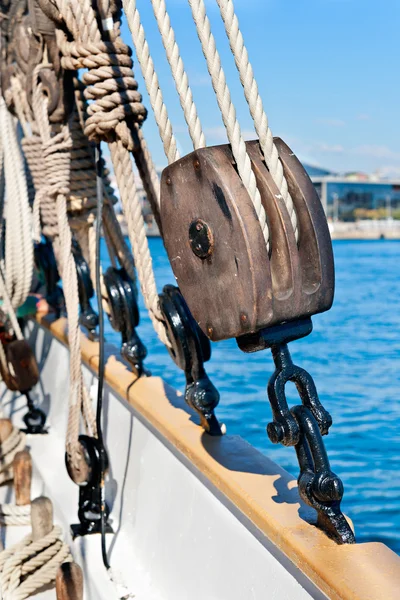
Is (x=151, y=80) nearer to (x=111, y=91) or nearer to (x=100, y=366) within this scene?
(x=111, y=91)

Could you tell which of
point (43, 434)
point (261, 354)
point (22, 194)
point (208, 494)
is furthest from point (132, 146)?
point (261, 354)

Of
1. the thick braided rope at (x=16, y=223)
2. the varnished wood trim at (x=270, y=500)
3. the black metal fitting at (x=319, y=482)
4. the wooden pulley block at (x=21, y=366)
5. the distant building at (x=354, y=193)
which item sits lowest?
the distant building at (x=354, y=193)

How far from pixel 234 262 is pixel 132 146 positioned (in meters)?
0.54

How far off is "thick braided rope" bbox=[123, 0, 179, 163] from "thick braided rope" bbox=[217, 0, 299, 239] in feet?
0.60

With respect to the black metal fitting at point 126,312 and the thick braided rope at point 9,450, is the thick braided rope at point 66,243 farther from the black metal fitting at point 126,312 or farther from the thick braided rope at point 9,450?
the thick braided rope at point 9,450

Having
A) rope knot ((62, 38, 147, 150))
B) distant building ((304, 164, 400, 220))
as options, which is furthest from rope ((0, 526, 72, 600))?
distant building ((304, 164, 400, 220))

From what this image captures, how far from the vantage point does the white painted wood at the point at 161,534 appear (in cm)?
114

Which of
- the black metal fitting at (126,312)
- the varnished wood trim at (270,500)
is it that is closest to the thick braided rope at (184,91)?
the varnished wood trim at (270,500)

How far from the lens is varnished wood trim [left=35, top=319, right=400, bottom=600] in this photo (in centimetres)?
94

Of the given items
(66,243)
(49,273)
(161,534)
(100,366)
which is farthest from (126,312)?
(49,273)

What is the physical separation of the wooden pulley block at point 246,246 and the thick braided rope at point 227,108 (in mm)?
11

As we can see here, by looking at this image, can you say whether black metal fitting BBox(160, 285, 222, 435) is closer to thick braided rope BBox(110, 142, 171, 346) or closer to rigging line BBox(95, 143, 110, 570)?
thick braided rope BBox(110, 142, 171, 346)

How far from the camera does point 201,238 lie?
42.9 inches

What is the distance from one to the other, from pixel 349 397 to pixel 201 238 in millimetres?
2151
